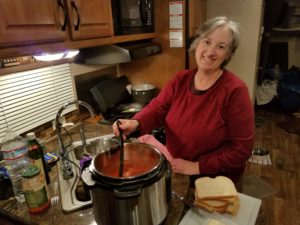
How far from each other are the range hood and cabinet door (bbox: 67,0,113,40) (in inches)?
7.5

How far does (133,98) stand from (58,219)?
4.44 ft

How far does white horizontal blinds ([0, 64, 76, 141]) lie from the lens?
4.27 ft

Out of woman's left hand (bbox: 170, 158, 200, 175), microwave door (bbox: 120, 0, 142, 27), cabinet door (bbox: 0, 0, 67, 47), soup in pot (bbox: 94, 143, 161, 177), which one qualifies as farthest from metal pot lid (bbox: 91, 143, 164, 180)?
microwave door (bbox: 120, 0, 142, 27)

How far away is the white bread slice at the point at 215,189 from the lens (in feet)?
2.85

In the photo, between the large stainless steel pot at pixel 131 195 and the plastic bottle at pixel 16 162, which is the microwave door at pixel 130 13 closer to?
Result: the plastic bottle at pixel 16 162

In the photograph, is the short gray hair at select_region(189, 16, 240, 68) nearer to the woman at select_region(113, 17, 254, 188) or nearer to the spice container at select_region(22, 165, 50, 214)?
the woman at select_region(113, 17, 254, 188)

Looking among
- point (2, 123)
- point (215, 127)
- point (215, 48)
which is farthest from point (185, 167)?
point (2, 123)

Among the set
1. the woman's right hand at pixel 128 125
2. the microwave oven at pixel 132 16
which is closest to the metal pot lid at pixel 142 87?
the microwave oven at pixel 132 16

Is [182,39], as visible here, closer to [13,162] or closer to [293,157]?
[13,162]

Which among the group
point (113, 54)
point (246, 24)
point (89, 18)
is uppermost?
point (89, 18)

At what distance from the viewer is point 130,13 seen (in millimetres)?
1630

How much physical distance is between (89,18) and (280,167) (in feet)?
8.21

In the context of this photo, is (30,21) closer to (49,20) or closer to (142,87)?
(49,20)

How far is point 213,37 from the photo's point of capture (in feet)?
4.04
